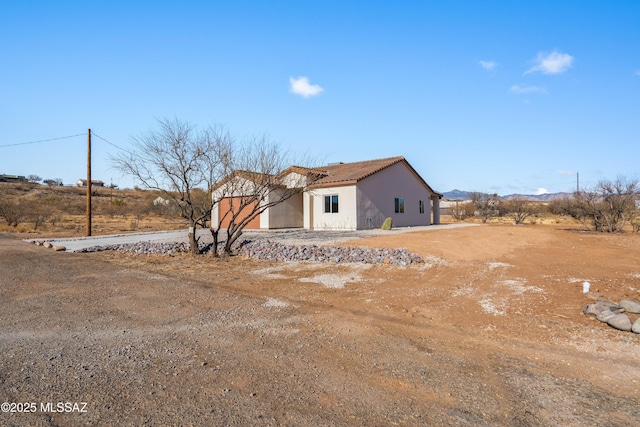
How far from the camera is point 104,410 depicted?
324 cm

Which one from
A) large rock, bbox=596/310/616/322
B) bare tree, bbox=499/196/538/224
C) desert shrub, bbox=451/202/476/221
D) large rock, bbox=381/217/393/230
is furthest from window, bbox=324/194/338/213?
desert shrub, bbox=451/202/476/221

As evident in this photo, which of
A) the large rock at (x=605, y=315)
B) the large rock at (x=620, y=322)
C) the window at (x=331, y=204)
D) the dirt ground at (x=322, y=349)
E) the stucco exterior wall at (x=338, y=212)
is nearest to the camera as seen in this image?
the dirt ground at (x=322, y=349)

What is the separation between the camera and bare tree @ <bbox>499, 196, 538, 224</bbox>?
36812mm

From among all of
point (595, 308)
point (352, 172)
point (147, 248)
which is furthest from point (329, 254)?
point (352, 172)

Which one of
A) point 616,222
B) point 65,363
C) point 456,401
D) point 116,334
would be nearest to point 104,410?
point 65,363

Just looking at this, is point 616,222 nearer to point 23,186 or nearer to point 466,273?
point 466,273

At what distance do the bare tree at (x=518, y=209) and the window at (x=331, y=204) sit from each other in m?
21.9

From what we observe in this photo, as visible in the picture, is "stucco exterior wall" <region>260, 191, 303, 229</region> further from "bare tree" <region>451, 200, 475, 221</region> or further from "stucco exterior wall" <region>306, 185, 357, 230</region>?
"bare tree" <region>451, 200, 475, 221</region>

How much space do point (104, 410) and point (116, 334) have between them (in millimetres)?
2327

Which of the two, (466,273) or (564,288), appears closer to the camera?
(564,288)

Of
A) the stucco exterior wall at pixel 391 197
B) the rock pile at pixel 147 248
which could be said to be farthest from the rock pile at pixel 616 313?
the stucco exterior wall at pixel 391 197

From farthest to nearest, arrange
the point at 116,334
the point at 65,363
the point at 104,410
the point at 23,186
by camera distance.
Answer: the point at 23,186 < the point at 116,334 < the point at 65,363 < the point at 104,410

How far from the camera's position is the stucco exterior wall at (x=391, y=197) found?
2262 centimetres

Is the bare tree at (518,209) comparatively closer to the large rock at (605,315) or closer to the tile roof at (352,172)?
the tile roof at (352,172)
